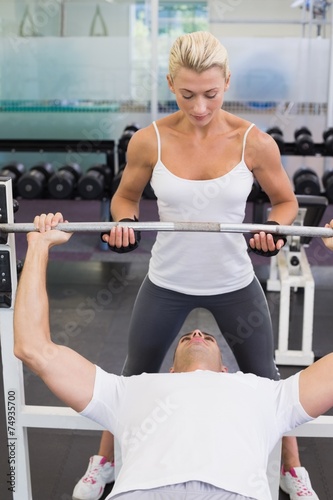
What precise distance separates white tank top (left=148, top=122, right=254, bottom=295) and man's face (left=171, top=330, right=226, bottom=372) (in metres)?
0.24

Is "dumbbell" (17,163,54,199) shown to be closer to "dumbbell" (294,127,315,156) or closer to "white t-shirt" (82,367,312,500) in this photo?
"dumbbell" (294,127,315,156)

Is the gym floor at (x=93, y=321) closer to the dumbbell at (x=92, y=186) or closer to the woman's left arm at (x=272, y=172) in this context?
the dumbbell at (x=92, y=186)

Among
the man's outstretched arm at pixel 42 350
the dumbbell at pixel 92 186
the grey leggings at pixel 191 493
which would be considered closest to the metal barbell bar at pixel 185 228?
the man's outstretched arm at pixel 42 350

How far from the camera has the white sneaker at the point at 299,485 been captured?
6.75 ft

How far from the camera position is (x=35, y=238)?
1563mm

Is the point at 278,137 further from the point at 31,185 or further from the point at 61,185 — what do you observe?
the point at 31,185

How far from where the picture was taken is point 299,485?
81.6 inches

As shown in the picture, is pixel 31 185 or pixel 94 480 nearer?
pixel 94 480

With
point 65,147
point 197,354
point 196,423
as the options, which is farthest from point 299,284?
point 65,147

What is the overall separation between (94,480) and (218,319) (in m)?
0.68

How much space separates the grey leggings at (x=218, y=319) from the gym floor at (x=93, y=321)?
1.74 ft

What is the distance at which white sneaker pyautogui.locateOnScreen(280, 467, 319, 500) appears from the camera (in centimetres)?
206

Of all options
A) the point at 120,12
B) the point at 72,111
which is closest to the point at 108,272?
the point at 72,111

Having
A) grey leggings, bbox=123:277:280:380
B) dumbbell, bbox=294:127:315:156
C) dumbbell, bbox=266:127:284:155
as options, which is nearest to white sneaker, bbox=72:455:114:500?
grey leggings, bbox=123:277:280:380
